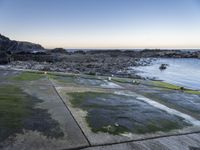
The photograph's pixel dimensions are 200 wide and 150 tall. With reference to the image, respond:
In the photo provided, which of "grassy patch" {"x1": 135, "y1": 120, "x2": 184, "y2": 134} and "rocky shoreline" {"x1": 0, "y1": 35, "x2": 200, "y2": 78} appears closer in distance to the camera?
"grassy patch" {"x1": 135, "y1": 120, "x2": 184, "y2": 134}

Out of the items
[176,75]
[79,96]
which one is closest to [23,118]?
[79,96]

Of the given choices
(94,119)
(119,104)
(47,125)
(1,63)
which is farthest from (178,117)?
(1,63)

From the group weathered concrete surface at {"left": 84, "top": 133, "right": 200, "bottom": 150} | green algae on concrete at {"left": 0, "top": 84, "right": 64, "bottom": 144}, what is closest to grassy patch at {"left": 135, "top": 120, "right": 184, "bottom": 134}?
weathered concrete surface at {"left": 84, "top": 133, "right": 200, "bottom": 150}

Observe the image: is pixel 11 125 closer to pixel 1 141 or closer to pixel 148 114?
pixel 1 141

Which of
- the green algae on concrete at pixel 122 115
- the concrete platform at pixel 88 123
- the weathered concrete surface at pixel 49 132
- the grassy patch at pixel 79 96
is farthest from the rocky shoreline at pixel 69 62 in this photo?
the weathered concrete surface at pixel 49 132

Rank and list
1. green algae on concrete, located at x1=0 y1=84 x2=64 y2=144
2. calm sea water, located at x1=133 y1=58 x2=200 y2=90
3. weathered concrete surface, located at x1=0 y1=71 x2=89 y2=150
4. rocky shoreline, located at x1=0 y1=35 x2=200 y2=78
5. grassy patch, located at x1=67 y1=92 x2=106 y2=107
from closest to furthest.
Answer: weathered concrete surface, located at x1=0 y1=71 x2=89 y2=150 → green algae on concrete, located at x1=0 y1=84 x2=64 y2=144 → grassy patch, located at x1=67 y1=92 x2=106 y2=107 → calm sea water, located at x1=133 y1=58 x2=200 y2=90 → rocky shoreline, located at x1=0 y1=35 x2=200 y2=78

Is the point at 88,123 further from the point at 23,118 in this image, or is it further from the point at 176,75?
the point at 176,75

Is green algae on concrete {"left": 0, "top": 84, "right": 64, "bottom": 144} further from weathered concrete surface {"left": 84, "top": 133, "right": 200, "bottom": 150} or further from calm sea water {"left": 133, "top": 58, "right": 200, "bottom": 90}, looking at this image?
calm sea water {"left": 133, "top": 58, "right": 200, "bottom": 90}
